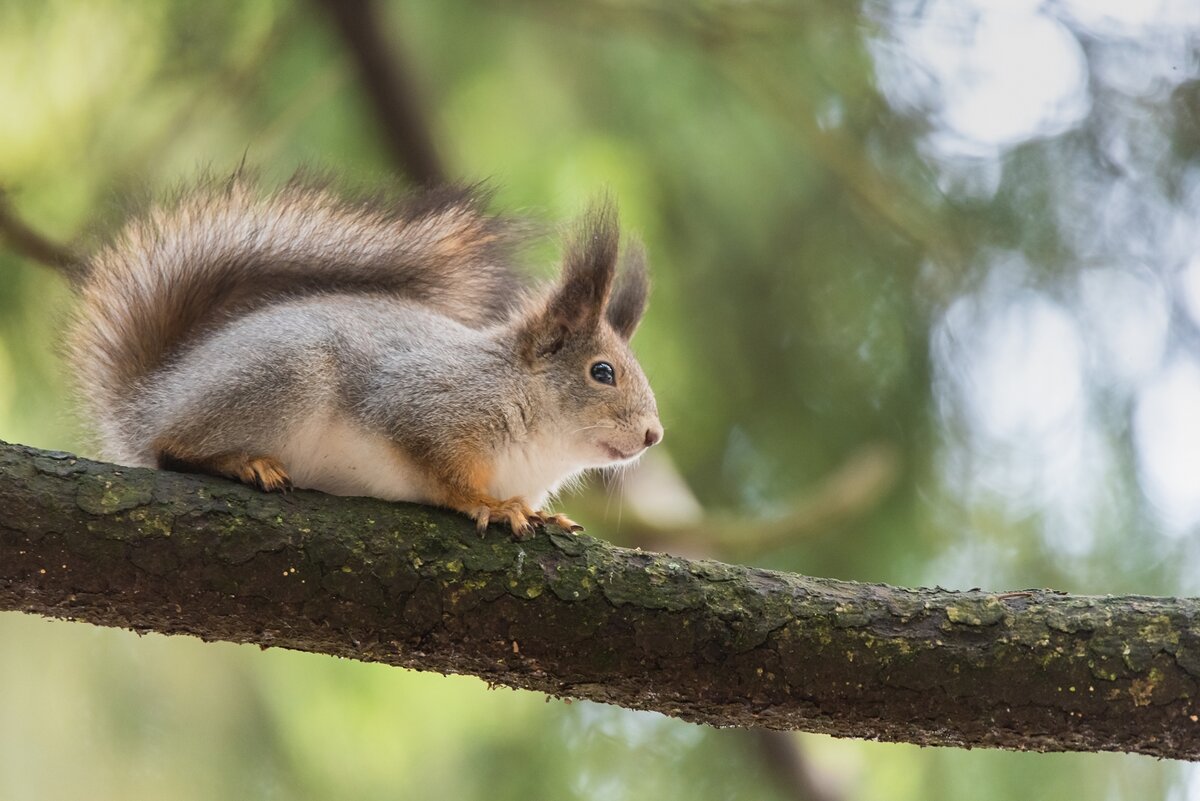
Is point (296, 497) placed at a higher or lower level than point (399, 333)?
lower

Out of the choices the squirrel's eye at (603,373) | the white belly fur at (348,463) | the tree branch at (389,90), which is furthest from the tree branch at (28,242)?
the squirrel's eye at (603,373)

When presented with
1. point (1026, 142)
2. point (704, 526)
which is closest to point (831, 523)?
point (704, 526)

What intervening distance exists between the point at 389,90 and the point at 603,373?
0.98 metres

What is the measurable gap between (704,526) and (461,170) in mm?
1071

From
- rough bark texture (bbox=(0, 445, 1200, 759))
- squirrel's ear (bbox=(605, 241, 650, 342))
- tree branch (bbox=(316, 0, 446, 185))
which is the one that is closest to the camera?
rough bark texture (bbox=(0, 445, 1200, 759))

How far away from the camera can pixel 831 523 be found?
10.3ft

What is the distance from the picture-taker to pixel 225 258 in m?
2.33

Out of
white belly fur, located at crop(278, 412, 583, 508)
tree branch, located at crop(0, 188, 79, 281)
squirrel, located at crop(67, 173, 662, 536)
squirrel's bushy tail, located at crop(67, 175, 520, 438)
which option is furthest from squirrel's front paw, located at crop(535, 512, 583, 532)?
tree branch, located at crop(0, 188, 79, 281)

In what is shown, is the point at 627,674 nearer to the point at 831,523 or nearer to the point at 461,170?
the point at 831,523

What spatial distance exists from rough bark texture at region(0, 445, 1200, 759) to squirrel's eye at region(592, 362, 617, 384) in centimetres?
62

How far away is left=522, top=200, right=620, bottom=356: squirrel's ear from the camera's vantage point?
8.06 ft

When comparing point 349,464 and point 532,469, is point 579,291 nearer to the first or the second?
point 532,469

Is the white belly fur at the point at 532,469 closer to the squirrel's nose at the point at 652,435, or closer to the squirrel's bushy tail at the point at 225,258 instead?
the squirrel's nose at the point at 652,435

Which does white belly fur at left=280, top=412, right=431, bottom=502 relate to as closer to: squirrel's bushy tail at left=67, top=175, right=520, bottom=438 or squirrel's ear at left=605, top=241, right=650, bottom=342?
squirrel's bushy tail at left=67, top=175, right=520, bottom=438
